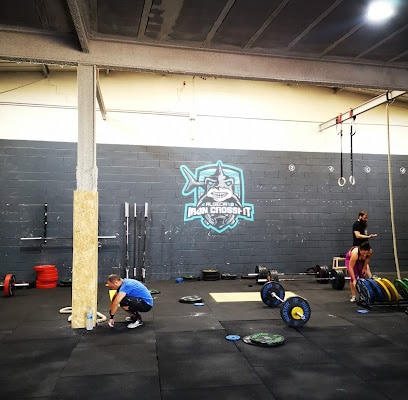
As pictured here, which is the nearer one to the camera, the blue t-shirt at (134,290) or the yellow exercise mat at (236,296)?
the blue t-shirt at (134,290)

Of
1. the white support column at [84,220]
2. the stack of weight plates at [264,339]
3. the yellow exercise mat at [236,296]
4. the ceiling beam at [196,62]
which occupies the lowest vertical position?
the yellow exercise mat at [236,296]

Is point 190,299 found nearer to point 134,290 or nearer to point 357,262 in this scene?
point 134,290

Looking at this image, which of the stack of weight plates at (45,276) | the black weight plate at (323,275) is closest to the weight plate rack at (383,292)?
the black weight plate at (323,275)

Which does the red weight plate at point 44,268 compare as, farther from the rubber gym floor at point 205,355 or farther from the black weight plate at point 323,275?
the black weight plate at point 323,275

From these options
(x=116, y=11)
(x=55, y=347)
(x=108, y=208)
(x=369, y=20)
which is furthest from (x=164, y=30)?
(x=108, y=208)

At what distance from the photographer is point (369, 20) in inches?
136

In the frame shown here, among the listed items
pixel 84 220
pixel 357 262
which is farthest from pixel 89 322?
pixel 357 262

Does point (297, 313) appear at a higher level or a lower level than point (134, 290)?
lower

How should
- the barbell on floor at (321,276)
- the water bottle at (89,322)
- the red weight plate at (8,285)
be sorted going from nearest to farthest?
the water bottle at (89,322) < the red weight plate at (8,285) < the barbell on floor at (321,276)

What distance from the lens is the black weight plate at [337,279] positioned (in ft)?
18.8

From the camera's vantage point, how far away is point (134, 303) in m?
3.84

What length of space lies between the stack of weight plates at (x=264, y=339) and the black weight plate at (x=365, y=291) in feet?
5.76

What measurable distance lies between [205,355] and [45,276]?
3941mm

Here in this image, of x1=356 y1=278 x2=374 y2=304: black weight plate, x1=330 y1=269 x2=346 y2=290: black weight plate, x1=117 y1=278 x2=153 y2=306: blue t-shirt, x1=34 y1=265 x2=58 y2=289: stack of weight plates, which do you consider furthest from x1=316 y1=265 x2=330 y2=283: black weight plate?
x1=34 y1=265 x2=58 y2=289: stack of weight plates
